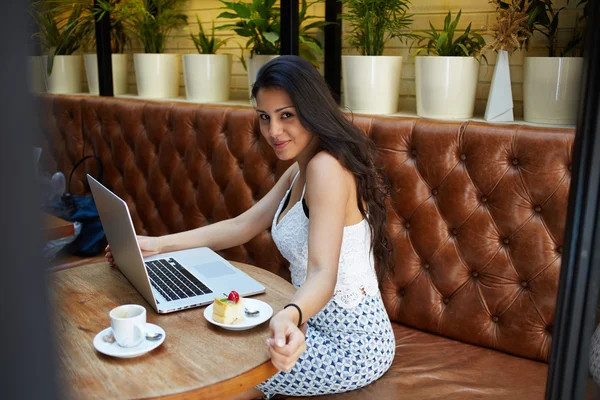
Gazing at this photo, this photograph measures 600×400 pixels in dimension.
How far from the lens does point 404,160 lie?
6.75 feet

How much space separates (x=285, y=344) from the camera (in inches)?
44.3

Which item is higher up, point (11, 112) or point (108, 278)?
point (11, 112)

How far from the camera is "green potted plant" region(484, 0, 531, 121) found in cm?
200

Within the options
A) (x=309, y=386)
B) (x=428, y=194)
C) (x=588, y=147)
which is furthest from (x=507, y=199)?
(x=588, y=147)

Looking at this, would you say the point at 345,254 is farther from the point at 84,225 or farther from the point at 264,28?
the point at 84,225

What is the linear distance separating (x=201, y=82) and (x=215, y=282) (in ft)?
5.26

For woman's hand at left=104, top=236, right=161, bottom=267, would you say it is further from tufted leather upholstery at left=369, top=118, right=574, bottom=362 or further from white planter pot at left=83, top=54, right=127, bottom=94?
white planter pot at left=83, top=54, right=127, bottom=94

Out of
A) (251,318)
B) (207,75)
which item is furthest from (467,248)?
(207,75)

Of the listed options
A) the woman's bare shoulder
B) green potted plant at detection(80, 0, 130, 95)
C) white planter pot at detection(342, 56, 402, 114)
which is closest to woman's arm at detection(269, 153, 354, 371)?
the woman's bare shoulder

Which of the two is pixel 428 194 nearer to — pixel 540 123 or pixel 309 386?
pixel 540 123

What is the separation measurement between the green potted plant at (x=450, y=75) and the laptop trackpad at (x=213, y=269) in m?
0.99

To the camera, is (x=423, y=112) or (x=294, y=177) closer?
(x=294, y=177)

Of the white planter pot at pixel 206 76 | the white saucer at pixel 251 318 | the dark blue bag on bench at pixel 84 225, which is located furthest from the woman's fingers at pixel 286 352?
the white planter pot at pixel 206 76

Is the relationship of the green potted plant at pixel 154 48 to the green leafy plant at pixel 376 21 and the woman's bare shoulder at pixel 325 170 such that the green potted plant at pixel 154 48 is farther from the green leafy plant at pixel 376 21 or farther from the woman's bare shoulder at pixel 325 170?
the woman's bare shoulder at pixel 325 170
